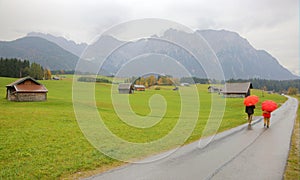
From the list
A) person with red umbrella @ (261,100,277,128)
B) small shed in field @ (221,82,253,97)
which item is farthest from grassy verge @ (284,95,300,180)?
small shed in field @ (221,82,253,97)

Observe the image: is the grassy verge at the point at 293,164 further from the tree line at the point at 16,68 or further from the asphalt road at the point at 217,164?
the tree line at the point at 16,68

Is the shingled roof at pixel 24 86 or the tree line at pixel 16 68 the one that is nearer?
the shingled roof at pixel 24 86

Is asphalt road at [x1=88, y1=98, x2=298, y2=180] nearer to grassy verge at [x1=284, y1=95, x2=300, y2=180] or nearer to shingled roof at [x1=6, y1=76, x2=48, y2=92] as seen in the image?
grassy verge at [x1=284, y1=95, x2=300, y2=180]

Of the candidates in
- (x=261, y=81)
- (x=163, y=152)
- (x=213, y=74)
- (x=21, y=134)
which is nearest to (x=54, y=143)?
(x=21, y=134)

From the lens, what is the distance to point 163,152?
34.5 ft

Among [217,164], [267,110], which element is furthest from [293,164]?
[267,110]

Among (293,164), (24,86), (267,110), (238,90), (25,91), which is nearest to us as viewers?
(293,164)

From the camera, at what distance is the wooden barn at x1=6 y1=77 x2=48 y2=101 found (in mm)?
42344

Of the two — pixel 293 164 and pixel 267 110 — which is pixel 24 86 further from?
pixel 293 164

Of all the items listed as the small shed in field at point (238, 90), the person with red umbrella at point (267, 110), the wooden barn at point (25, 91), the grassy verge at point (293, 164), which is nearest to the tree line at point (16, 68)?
the wooden barn at point (25, 91)

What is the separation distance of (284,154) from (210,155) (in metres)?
3.35

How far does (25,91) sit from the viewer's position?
43062 mm

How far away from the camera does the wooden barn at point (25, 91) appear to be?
42344mm

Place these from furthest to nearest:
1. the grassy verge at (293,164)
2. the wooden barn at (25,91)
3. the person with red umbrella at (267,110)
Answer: the wooden barn at (25,91) < the person with red umbrella at (267,110) < the grassy verge at (293,164)
